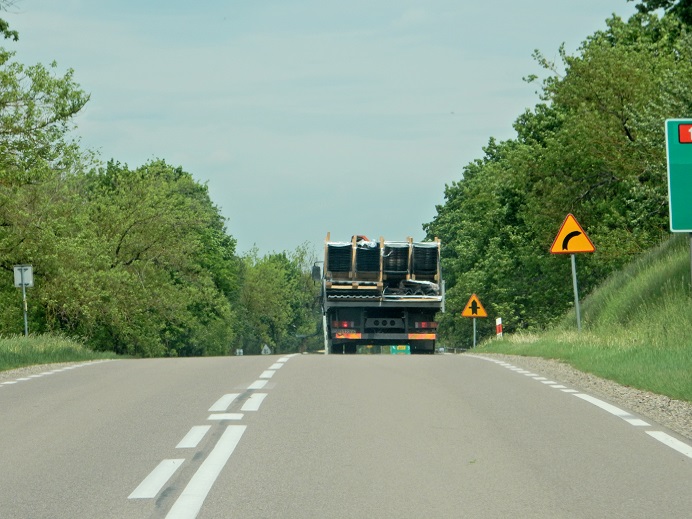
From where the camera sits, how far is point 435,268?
37344 mm

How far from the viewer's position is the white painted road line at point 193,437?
9766mm

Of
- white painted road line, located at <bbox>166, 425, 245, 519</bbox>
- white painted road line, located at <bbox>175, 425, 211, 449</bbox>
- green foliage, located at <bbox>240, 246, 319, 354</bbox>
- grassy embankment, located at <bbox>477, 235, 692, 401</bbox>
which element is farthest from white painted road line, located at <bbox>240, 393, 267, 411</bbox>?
green foliage, located at <bbox>240, 246, 319, 354</bbox>

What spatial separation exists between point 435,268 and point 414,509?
3042 cm

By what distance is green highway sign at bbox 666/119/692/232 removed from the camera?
13961 mm

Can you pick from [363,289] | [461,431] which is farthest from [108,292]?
[461,431]

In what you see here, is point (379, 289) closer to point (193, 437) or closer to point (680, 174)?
point (680, 174)

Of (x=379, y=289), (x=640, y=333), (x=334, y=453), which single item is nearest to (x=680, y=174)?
(x=334, y=453)

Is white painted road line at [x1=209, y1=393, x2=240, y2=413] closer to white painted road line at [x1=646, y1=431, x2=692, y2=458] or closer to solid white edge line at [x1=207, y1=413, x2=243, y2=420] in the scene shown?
solid white edge line at [x1=207, y1=413, x2=243, y2=420]

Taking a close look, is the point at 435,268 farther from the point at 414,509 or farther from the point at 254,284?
the point at 254,284

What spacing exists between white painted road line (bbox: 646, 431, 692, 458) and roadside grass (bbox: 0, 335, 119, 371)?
46.3ft

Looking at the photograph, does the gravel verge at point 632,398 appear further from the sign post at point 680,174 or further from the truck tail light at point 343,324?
the truck tail light at point 343,324

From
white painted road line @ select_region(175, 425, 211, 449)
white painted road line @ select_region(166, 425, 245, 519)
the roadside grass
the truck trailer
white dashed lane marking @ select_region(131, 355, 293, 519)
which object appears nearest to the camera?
white painted road line @ select_region(166, 425, 245, 519)

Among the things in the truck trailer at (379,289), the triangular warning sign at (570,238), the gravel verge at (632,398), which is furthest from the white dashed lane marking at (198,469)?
the truck trailer at (379,289)

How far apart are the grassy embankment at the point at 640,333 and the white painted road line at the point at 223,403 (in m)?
4.81
